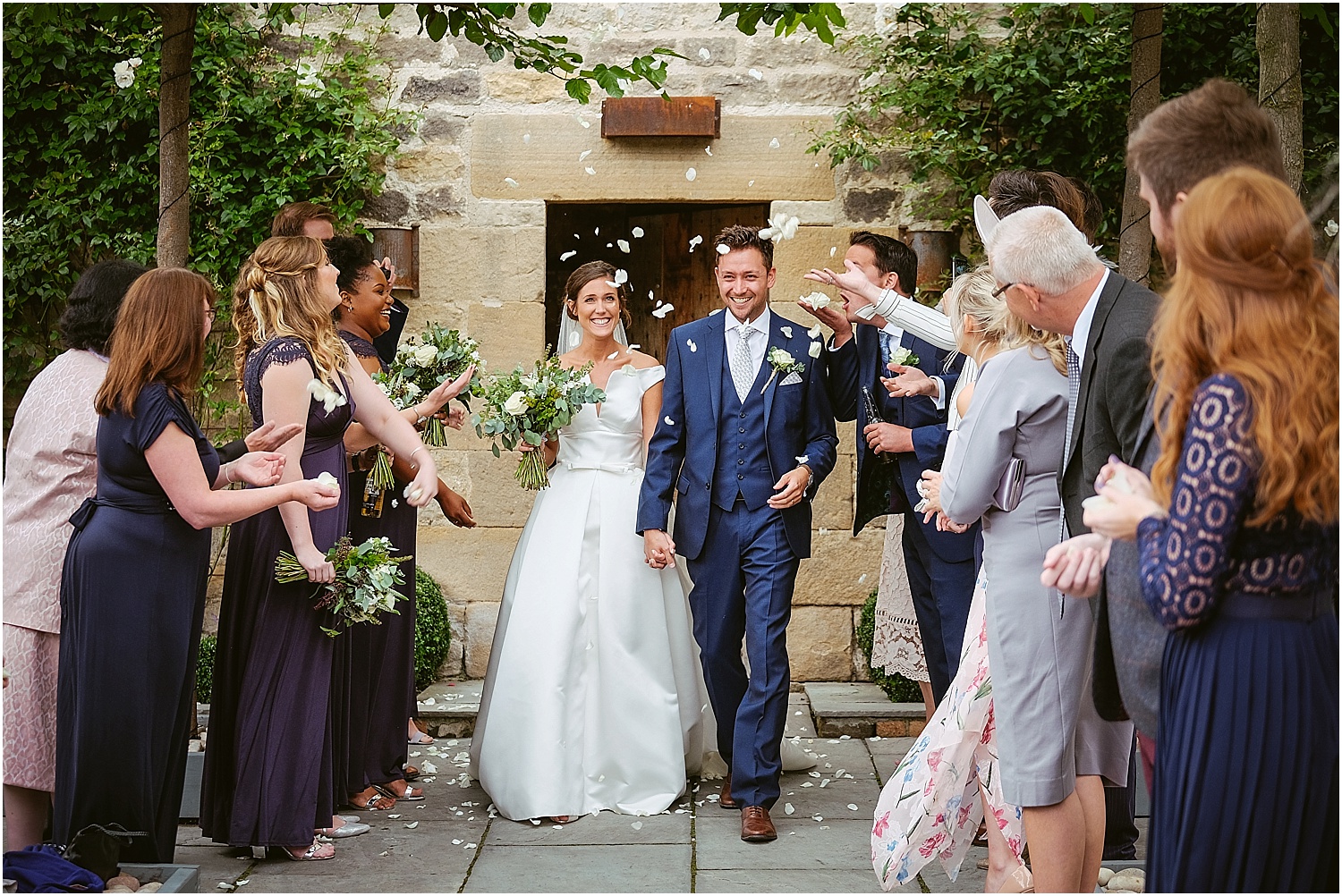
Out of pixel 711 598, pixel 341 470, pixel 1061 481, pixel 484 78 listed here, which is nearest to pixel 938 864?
pixel 711 598

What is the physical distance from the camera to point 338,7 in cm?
655

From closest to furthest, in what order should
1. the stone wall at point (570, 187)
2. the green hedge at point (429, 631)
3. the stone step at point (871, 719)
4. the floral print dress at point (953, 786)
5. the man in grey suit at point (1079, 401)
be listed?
the man in grey suit at point (1079, 401), the floral print dress at point (953, 786), the stone step at point (871, 719), the green hedge at point (429, 631), the stone wall at point (570, 187)

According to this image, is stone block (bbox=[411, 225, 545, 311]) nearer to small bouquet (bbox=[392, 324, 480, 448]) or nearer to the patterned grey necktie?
small bouquet (bbox=[392, 324, 480, 448])

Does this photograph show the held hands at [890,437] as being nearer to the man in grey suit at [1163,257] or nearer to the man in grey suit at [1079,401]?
the man in grey suit at [1079,401]

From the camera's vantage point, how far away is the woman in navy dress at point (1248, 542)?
2076 mm

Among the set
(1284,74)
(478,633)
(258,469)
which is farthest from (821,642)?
(258,469)

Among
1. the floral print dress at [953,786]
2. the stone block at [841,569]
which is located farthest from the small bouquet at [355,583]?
the stone block at [841,569]

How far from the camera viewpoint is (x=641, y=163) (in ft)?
21.6

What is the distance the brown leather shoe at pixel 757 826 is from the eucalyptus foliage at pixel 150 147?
3.71m

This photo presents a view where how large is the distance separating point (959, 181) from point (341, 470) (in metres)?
3.58

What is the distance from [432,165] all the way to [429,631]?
2.46 meters

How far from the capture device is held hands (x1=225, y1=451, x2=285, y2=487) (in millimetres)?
3660

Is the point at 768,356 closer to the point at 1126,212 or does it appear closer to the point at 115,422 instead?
the point at 1126,212

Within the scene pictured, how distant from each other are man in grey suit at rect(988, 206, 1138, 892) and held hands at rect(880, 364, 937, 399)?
1.26 m
